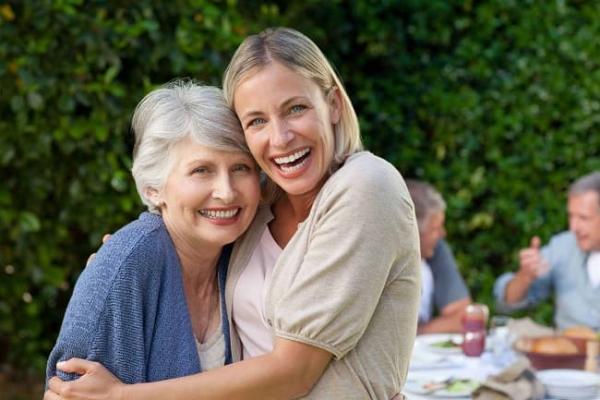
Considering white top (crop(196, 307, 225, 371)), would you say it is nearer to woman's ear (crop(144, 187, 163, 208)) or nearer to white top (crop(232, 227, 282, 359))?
white top (crop(232, 227, 282, 359))

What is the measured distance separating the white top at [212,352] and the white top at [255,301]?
0.17 feet

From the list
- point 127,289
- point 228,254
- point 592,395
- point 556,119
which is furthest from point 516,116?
point 127,289

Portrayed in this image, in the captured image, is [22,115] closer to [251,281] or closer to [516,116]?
[251,281]

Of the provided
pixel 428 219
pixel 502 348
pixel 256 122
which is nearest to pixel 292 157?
pixel 256 122

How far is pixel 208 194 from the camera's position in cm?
223

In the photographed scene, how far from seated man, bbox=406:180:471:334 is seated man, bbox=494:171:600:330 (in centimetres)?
24

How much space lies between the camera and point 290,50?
2174 millimetres

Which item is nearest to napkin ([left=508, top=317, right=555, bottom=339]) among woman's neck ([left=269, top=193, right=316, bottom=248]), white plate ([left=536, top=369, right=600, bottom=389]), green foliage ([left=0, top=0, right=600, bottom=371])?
white plate ([left=536, top=369, right=600, bottom=389])

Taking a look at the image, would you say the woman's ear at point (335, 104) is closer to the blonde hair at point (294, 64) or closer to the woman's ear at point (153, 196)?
the blonde hair at point (294, 64)

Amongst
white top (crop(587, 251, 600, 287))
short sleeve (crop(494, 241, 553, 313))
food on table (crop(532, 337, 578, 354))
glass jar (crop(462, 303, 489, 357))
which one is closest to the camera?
food on table (crop(532, 337, 578, 354))

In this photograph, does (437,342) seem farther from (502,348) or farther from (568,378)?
(568,378)

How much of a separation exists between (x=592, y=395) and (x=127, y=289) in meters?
1.43

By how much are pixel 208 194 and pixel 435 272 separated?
2303 millimetres

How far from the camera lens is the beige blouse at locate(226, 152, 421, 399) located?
2.01m
